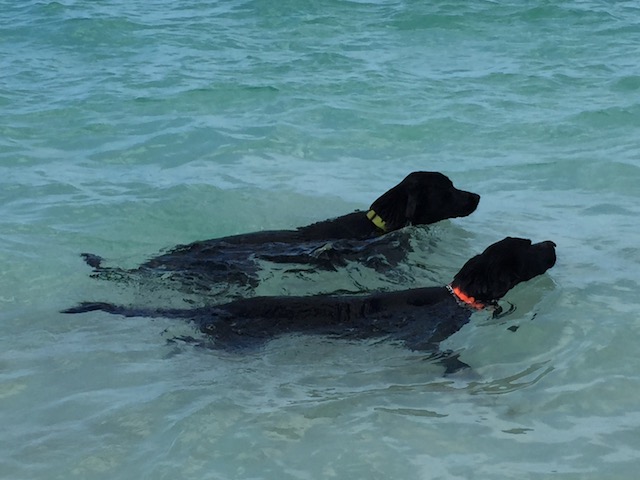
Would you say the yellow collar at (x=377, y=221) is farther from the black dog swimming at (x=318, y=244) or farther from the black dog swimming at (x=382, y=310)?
the black dog swimming at (x=382, y=310)

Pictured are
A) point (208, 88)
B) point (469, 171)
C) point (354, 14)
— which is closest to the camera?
point (469, 171)

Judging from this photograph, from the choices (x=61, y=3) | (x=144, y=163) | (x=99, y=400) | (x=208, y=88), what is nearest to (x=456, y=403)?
(x=99, y=400)

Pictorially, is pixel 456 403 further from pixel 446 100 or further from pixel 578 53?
pixel 578 53

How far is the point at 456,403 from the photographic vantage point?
4.86 m

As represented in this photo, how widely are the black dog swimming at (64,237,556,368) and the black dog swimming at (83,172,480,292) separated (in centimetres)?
75

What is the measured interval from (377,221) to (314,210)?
1211 millimetres

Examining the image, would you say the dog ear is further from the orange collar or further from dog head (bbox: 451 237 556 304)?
the orange collar

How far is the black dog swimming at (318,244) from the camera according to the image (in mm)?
6590

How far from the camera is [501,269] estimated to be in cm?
594

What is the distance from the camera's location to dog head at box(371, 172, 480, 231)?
7375 mm

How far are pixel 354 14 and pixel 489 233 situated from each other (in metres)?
9.82

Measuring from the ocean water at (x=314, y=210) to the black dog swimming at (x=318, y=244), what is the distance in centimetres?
16

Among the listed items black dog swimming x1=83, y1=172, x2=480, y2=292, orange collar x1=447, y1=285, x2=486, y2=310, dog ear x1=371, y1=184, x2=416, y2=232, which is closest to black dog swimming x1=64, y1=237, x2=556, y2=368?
orange collar x1=447, y1=285, x2=486, y2=310

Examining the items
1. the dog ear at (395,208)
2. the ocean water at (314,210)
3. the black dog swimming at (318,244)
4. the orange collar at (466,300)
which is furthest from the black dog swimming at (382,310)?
the dog ear at (395,208)
